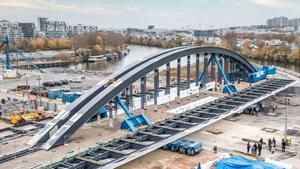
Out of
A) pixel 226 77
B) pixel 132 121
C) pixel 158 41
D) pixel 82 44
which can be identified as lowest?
pixel 132 121

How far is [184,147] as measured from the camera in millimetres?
24266

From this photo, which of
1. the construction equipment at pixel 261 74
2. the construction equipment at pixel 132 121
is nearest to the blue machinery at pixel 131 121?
the construction equipment at pixel 132 121

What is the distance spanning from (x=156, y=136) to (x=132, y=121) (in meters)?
2.81

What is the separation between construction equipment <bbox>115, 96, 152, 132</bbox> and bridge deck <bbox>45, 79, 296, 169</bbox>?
787 mm

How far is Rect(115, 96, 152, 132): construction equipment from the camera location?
24.3 metres

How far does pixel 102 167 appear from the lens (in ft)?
60.4

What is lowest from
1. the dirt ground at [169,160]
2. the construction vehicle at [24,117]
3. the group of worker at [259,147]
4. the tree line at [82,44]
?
the dirt ground at [169,160]

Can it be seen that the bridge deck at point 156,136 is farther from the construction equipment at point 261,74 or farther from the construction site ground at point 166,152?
the construction equipment at point 261,74

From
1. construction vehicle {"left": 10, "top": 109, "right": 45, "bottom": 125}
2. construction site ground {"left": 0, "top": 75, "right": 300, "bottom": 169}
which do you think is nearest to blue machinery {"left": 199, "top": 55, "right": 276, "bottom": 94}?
construction site ground {"left": 0, "top": 75, "right": 300, "bottom": 169}

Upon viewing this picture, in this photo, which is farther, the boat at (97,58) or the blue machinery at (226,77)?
the boat at (97,58)

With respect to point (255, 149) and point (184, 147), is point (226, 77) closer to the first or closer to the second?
point (255, 149)

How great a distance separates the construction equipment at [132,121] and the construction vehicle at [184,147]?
2.18 m

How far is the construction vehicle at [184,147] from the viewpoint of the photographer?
2398 centimetres

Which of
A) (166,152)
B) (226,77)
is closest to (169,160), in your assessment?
(166,152)
